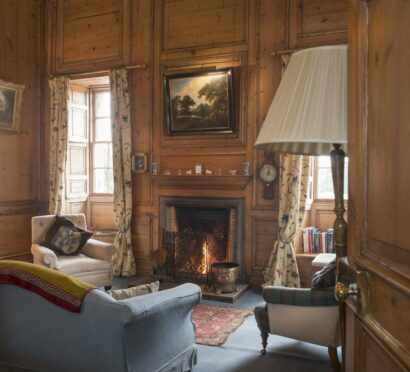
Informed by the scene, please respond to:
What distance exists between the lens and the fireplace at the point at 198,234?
520 centimetres

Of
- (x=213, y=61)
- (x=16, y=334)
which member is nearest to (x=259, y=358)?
(x=16, y=334)

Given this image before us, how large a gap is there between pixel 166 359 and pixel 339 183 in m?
1.68

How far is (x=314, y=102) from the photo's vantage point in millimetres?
1271

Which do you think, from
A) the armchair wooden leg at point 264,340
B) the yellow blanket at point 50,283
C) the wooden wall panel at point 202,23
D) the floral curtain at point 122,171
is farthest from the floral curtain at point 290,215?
the yellow blanket at point 50,283

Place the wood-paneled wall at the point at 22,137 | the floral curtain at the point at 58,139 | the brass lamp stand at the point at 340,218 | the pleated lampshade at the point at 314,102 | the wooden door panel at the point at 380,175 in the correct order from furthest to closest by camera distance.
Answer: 1. the floral curtain at the point at 58,139
2. the wood-paneled wall at the point at 22,137
3. the brass lamp stand at the point at 340,218
4. the pleated lampshade at the point at 314,102
5. the wooden door panel at the point at 380,175

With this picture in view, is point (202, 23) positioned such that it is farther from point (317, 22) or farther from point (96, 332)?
point (96, 332)

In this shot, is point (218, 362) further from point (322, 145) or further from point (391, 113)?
point (391, 113)

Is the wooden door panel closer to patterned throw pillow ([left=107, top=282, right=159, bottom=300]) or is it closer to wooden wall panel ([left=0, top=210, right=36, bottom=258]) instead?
patterned throw pillow ([left=107, top=282, right=159, bottom=300])

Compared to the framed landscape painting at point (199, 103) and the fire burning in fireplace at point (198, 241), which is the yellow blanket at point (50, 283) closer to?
the fire burning in fireplace at point (198, 241)

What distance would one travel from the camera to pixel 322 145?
1.76m

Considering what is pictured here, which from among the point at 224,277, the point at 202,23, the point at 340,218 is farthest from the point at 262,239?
the point at 340,218

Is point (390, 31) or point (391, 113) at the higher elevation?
point (390, 31)

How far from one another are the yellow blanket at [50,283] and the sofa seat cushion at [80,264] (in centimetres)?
200

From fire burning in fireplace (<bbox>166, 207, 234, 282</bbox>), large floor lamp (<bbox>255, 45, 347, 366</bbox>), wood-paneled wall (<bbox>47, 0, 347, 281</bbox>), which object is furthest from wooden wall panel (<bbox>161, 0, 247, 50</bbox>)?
large floor lamp (<bbox>255, 45, 347, 366</bbox>)
